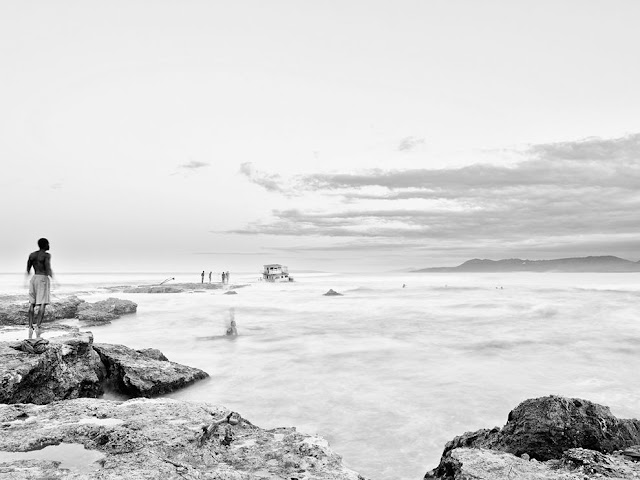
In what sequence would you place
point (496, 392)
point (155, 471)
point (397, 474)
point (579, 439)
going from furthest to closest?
point (496, 392) < point (397, 474) < point (579, 439) < point (155, 471)

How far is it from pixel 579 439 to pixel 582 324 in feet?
73.7

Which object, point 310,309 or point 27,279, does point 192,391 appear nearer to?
point 27,279

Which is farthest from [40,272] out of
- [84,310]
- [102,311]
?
[84,310]

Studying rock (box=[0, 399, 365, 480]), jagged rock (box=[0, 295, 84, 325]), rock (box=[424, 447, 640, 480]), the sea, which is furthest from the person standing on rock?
jagged rock (box=[0, 295, 84, 325])

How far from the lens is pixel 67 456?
3.85 m

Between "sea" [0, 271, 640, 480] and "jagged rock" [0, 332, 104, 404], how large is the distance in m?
1.96

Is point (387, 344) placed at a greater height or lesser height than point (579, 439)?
lesser

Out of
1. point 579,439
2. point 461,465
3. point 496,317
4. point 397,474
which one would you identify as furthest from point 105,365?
point 496,317

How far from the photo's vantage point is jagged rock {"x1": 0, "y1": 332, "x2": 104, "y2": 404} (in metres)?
6.79

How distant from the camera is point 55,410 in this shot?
491 cm

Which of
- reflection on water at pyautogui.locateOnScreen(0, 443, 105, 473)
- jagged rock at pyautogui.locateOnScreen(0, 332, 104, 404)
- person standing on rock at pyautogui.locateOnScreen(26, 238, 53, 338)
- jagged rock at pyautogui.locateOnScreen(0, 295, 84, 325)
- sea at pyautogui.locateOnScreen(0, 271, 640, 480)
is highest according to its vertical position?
person standing on rock at pyautogui.locateOnScreen(26, 238, 53, 338)

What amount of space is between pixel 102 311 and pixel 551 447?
71.6 ft

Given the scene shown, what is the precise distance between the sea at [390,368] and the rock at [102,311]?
2.96 ft

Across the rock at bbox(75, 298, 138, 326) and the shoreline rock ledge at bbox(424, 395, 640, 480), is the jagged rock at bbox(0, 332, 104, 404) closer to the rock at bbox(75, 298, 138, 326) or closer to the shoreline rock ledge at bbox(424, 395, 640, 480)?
the shoreline rock ledge at bbox(424, 395, 640, 480)
